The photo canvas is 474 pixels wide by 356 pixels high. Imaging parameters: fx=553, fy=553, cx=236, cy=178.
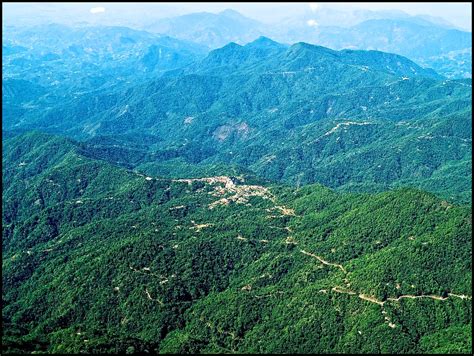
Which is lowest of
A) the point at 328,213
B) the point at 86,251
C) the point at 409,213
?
the point at 86,251

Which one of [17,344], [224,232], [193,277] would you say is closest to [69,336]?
[17,344]

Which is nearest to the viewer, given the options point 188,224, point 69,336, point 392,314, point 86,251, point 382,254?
point 69,336

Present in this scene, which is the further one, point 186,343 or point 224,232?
point 224,232

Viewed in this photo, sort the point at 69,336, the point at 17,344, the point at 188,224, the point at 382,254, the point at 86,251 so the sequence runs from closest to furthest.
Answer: the point at 17,344, the point at 69,336, the point at 382,254, the point at 86,251, the point at 188,224

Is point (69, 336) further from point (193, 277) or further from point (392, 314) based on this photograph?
point (392, 314)

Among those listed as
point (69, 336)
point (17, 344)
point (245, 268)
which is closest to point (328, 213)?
point (245, 268)

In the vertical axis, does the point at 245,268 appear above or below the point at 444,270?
below
